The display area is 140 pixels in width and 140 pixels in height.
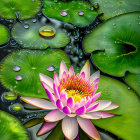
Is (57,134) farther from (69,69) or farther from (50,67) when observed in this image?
(50,67)

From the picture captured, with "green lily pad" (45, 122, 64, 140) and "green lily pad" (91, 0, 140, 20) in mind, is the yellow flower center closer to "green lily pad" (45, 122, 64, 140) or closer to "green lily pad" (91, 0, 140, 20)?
"green lily pad" (45, 122, 64, 140)

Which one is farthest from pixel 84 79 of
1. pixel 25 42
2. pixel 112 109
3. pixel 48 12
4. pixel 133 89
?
pixel 48 12

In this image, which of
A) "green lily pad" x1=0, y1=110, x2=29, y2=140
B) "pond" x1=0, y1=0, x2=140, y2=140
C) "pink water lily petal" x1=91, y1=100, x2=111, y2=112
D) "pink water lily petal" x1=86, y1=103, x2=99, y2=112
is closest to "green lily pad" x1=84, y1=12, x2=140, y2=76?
"pond" x1=0, y1=0, x2=140, y2=140

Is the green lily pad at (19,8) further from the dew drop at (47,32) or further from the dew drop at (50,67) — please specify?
the dew drop at (50,67)

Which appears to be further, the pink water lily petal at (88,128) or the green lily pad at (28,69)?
the green lily pad at (28,69)

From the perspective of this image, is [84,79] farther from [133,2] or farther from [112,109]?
[133,2]

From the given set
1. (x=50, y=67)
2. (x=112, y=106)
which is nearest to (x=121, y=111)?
(x=112, y=106)

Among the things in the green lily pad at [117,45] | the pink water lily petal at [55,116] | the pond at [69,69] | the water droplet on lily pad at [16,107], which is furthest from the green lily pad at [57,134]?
the green lily pad at [117,45]
